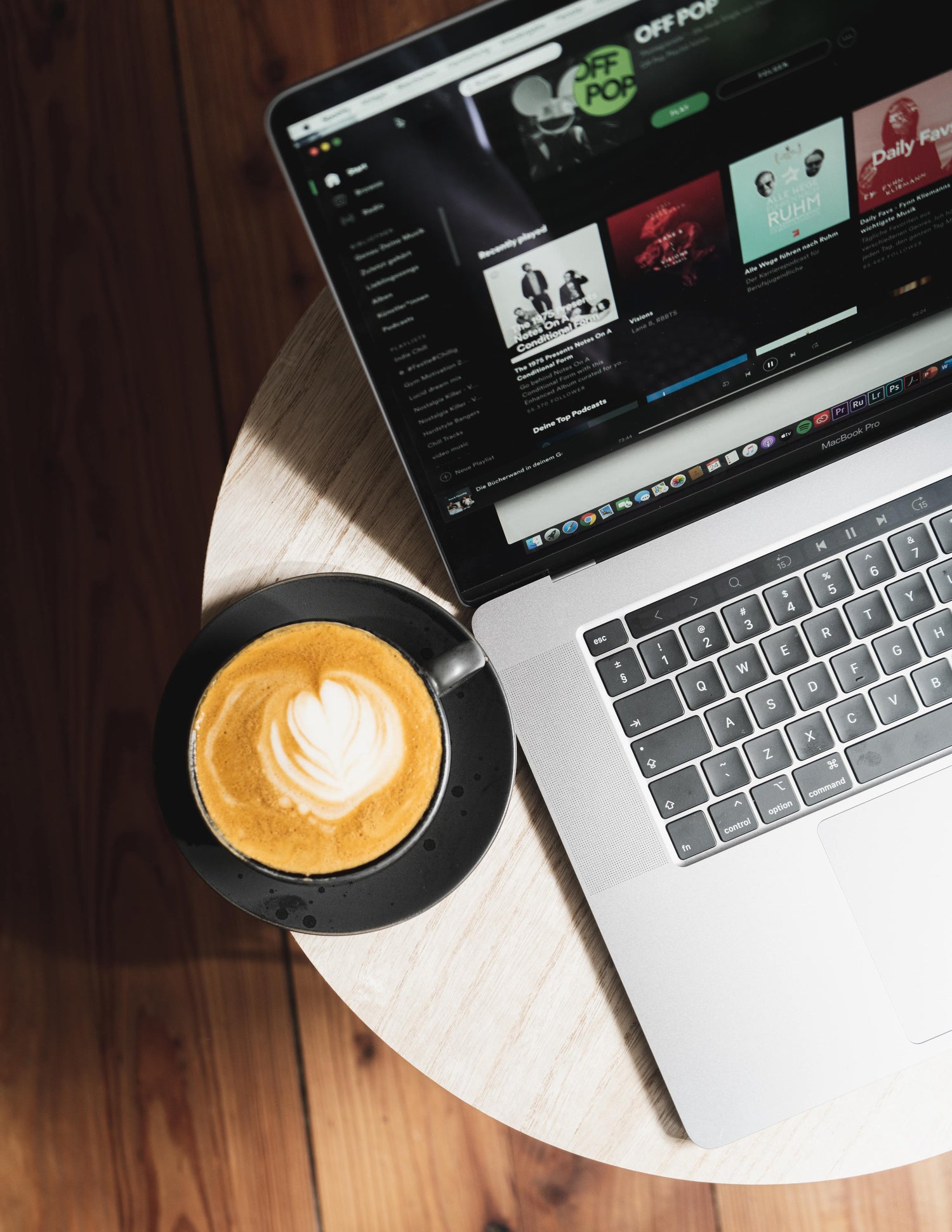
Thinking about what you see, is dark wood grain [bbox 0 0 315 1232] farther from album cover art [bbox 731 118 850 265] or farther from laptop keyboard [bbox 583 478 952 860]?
album cover art [bbox 731 118 850 265]

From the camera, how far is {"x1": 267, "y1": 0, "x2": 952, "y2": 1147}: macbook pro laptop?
1.41ft

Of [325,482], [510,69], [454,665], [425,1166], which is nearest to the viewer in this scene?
[510,69]

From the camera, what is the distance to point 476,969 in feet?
1.85

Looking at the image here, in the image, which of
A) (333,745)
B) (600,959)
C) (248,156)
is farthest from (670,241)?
(248,156)

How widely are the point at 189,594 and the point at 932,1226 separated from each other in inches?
42.3

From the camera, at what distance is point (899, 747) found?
544mm

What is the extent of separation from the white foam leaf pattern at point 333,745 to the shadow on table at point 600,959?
4.7 inches

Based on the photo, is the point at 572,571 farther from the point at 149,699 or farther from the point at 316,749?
the point at 149,699

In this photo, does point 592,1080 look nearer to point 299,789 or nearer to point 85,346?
point 299,789

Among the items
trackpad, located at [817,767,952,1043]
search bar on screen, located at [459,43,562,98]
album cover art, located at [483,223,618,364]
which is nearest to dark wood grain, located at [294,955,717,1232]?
trackpad, located at [817,767,952,1043]

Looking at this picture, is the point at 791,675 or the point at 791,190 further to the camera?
the point at 791,675

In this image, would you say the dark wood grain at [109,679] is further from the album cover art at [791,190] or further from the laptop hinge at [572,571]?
the album cover art at [791,190]

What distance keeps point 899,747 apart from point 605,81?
402mm

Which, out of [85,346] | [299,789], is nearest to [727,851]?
[299,789]
